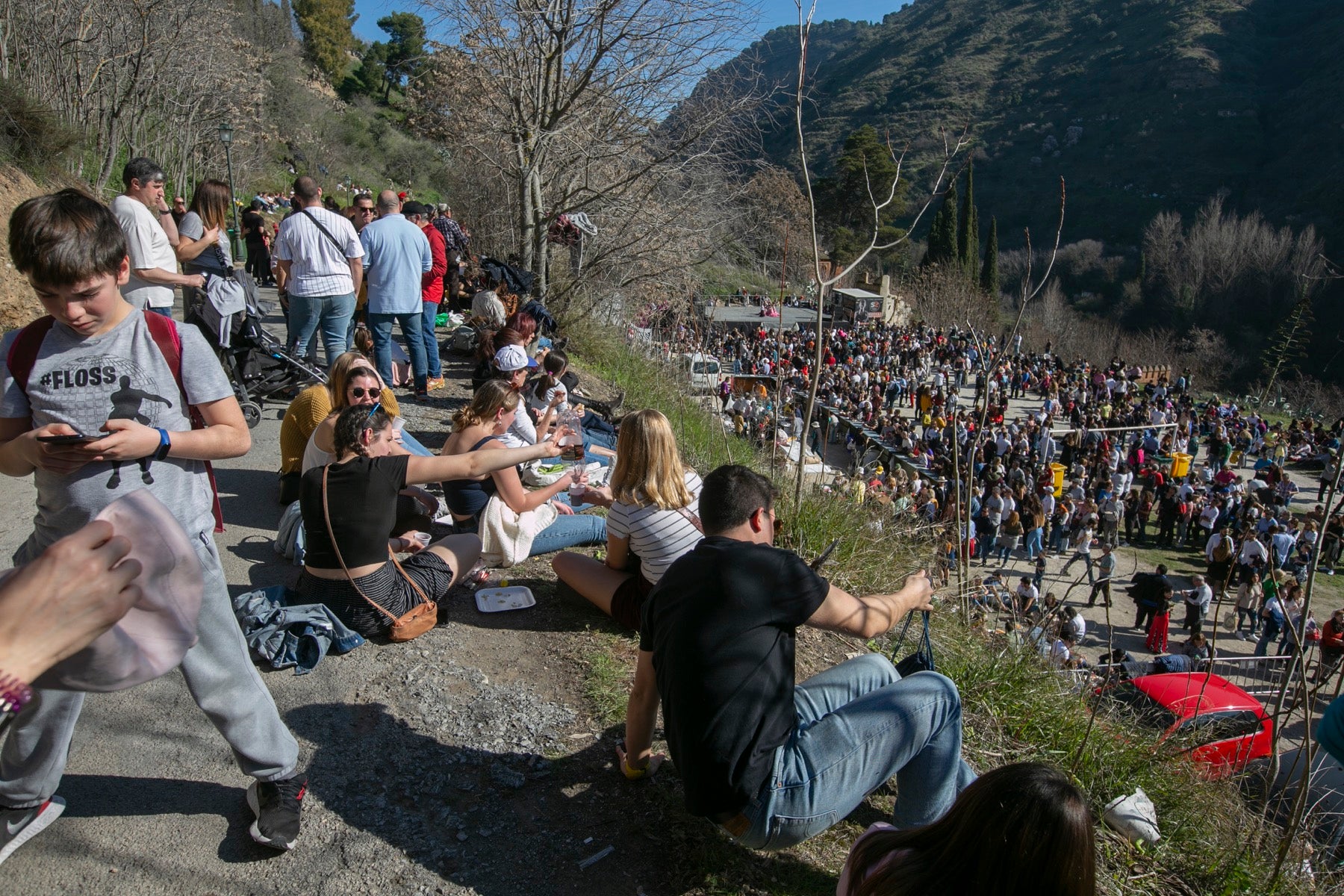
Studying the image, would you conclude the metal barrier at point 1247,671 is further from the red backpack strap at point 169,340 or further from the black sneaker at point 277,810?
the red backpack strap at point 169,340

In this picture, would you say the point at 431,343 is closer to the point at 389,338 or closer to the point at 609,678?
the point at 389,338

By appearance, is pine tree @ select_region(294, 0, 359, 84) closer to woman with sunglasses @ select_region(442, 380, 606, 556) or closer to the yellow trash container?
the yellow trash container

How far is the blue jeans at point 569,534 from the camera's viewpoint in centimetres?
445

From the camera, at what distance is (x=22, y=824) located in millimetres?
2137

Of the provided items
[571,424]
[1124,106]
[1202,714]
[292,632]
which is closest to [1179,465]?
[1202,714]

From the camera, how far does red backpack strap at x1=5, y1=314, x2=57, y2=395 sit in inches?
74.0

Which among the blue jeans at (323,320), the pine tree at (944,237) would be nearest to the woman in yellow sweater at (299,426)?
the blue jeans at (323,320)

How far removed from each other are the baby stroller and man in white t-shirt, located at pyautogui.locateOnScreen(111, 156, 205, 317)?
0.78m

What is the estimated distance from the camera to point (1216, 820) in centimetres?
295

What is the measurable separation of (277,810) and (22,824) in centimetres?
63

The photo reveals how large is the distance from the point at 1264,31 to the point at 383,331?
116m

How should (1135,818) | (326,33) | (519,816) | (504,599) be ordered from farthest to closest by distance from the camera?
(326,33) < (504,599) < (1135,818) < (519,816)

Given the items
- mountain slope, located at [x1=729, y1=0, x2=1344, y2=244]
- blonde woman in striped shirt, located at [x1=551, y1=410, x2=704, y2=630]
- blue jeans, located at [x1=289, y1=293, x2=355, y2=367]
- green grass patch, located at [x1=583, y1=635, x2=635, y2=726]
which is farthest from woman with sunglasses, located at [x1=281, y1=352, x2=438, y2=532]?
mountain slope, located at [x1=729, y1=0, x2=1344, y2=244]

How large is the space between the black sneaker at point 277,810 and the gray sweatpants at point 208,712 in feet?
0.32
